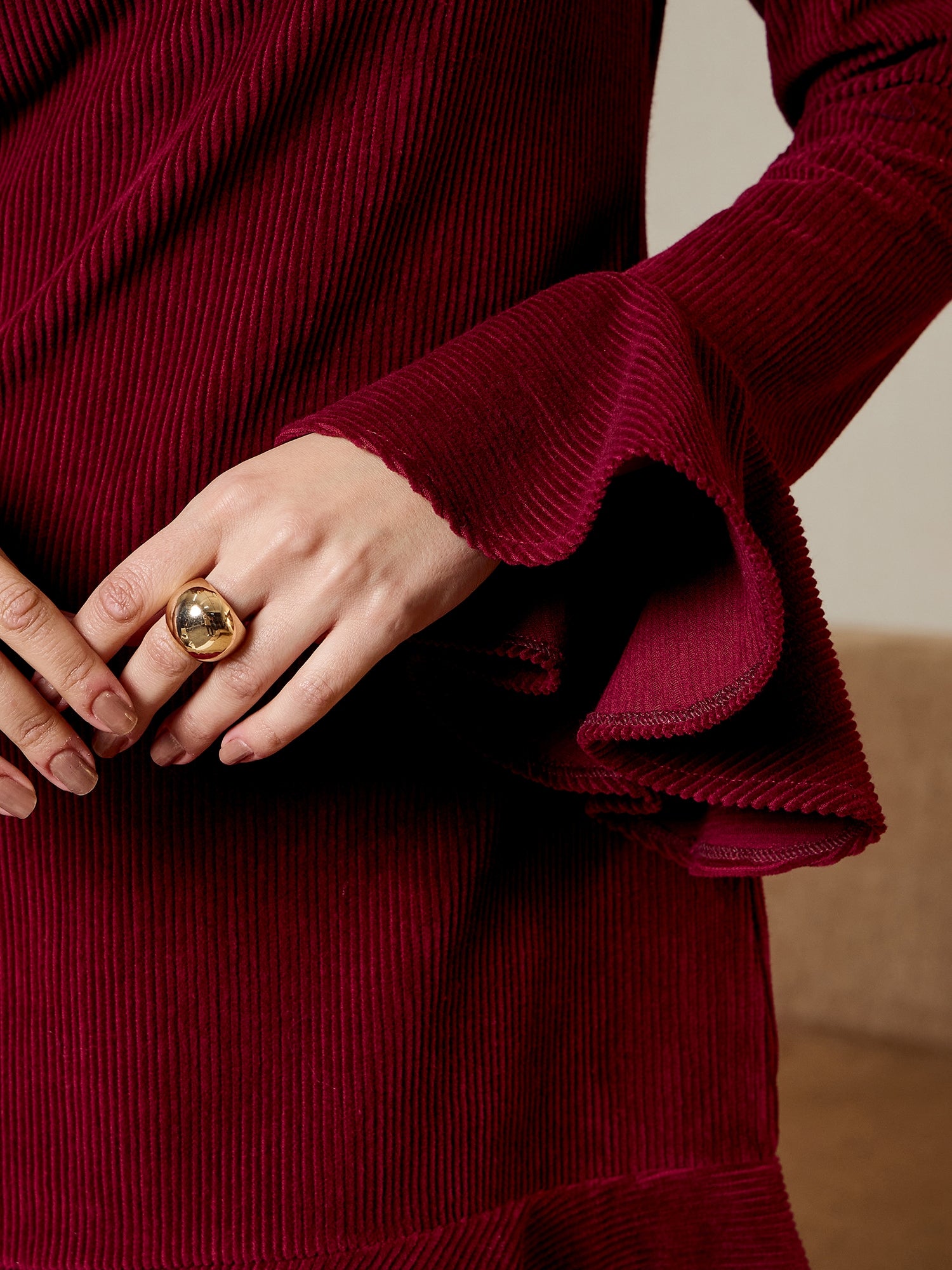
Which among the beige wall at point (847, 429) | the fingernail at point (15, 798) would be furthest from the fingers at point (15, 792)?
the beige wall at point (847, 429)

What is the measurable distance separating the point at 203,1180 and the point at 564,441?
320mm

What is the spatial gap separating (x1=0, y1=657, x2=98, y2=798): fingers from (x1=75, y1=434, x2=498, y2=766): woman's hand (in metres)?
0.03

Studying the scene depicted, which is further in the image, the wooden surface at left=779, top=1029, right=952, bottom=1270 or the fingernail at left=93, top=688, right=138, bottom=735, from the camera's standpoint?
the wooden surface at left=779, top=1029, right=952, bottom=1270

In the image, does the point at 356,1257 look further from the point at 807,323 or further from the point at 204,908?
the point at 807,323

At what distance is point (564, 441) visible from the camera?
40 centimetres

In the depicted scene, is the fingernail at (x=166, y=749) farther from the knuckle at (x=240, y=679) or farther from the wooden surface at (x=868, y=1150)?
the wooden surface at (x=868, y=1150)

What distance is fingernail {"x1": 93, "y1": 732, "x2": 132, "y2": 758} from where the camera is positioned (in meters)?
0.41

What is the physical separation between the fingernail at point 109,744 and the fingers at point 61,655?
1cm

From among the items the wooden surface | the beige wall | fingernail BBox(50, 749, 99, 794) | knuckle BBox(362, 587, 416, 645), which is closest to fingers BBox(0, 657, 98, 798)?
fingernail BBox(50, 749, 99, 794)

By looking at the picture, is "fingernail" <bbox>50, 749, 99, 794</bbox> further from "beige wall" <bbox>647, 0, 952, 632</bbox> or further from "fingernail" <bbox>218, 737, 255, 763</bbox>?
"beige wall" <bbox>647, 0, 952, 632</bbox>

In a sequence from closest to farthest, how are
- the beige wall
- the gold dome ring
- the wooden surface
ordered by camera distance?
1. the gold dome ring
2. the wooden surface
3. the beige wall

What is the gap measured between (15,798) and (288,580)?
0.14m

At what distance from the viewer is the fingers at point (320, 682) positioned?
39 cm

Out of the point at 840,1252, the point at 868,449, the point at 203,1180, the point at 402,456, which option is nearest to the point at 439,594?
the point at 402,456
